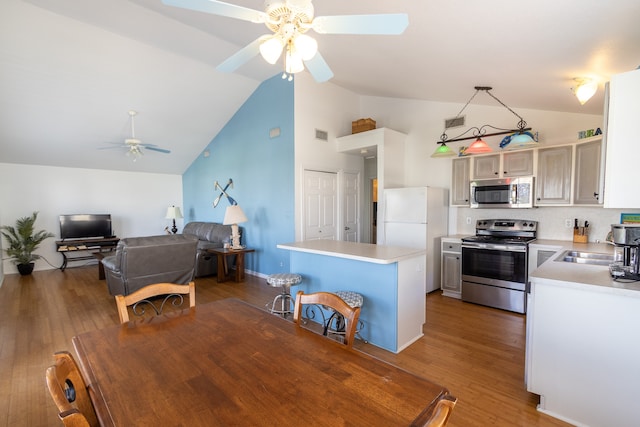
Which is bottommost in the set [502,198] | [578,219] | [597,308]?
[597,308]

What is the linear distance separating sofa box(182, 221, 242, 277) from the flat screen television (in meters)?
1.82

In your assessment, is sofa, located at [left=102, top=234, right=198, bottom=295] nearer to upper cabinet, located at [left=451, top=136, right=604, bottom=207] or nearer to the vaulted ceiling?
the vaulted ceiling

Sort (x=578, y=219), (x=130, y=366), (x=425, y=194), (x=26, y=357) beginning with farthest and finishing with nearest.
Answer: (x=425, y=194) < (x=578, y=219) < (x=26, y=357) < (x=130, y=366)

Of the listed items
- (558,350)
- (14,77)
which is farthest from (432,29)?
(14,77)

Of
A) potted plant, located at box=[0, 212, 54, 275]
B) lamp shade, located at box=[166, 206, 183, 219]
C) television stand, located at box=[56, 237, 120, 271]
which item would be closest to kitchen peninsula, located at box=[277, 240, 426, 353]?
lamp shade, located at box=[166, 206, 183, 219]

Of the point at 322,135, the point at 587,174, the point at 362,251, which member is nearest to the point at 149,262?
the point at 362,251

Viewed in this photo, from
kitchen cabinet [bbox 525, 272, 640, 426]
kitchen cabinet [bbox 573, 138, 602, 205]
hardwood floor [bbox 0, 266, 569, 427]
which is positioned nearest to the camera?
kitchen cabinet [bbox 525, 272, 640, 426]

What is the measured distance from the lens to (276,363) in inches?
47.3

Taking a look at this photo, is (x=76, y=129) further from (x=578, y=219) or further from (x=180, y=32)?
(x=578, y=219)

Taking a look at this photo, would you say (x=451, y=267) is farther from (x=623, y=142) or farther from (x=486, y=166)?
(x=623, y=142)

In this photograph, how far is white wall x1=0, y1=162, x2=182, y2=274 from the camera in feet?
21.0

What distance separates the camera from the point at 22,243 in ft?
20.2

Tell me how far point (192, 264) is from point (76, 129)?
3869 mm

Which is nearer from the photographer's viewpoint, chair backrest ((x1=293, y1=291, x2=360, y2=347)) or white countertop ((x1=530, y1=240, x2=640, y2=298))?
chair backrest ((x1=293, y1=291, x2=360, y2=347))
